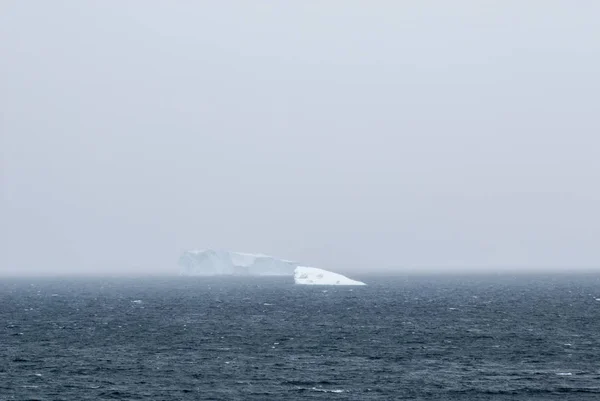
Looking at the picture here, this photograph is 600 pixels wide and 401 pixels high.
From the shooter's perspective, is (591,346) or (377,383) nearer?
(377,383)

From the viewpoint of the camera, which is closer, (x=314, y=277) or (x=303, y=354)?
(x=303, y=354)

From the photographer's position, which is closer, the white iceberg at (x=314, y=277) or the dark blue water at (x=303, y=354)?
the dark blue water at (x=303, y=354)

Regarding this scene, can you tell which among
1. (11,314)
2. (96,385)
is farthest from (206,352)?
(11,314)

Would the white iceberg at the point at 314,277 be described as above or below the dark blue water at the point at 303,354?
above

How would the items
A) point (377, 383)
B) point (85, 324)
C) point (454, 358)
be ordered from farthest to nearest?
point (85, 324) < point (454, 358) < point (377, 383)

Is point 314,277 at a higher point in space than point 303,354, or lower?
higher

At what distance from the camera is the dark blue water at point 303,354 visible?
48562 millimetres

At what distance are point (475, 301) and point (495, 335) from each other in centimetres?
5121

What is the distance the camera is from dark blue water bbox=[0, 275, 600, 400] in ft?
159

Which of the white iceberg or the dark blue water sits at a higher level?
the white iceberg

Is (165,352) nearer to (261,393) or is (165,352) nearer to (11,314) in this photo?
(261,393)

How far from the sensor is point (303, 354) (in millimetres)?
62656

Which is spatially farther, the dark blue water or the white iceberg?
the white iceberg

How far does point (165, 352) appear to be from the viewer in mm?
64188
